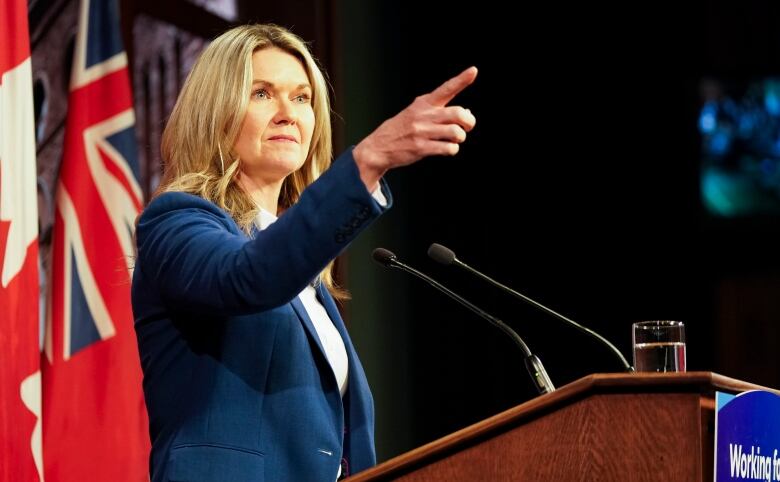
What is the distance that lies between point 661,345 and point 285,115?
0.73 metres

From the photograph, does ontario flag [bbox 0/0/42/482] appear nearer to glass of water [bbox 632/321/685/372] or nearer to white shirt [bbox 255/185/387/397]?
white shirt [bbox 255/185/387/397]

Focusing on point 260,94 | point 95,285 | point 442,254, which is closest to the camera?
point 260,94

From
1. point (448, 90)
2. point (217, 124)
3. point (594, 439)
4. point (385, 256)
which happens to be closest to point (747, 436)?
point (594, 439)

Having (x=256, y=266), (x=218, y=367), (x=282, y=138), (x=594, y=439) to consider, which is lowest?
(x=594, y=439)

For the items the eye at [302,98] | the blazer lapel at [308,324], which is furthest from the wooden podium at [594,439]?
the eye at [302,98]

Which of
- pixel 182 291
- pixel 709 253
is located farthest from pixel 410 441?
pixel 182 291

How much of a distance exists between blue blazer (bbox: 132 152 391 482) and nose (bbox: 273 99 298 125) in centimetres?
28

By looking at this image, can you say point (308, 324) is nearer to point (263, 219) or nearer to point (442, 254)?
point (263, 219)

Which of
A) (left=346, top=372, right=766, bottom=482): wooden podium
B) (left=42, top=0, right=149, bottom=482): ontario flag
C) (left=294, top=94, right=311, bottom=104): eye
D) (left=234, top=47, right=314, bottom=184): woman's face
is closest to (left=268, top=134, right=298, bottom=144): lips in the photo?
(left=234, top=47, right=314, bottom=184): woman's face

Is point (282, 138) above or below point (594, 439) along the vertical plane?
above

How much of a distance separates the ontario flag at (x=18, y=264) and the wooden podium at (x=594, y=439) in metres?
0.98

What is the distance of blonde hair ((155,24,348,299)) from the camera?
1.85 meters

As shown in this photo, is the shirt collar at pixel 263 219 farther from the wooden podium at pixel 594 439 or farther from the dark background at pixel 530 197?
the dark background at pixel 530 197

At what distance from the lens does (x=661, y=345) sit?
5.53 feet
